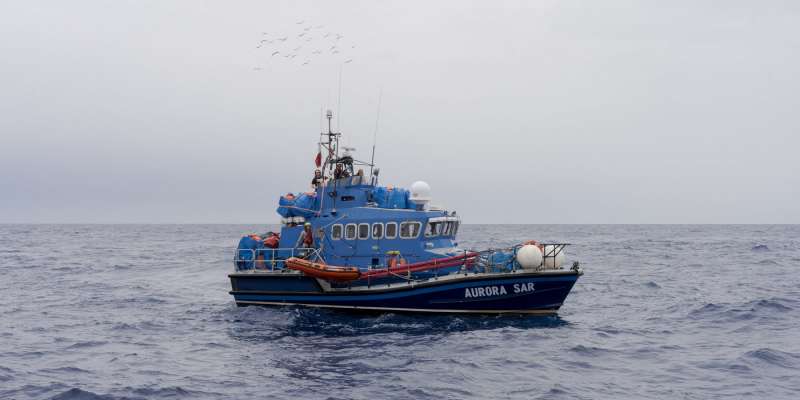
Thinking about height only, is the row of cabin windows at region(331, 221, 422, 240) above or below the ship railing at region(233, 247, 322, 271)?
above

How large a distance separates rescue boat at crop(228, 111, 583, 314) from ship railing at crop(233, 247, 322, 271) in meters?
0.04

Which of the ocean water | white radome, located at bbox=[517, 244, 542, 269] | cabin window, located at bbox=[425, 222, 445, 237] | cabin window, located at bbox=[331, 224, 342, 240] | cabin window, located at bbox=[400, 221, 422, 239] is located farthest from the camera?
cabin window, located at bbox=[331, 224, 342, 240]

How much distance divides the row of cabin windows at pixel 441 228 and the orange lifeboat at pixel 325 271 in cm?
286

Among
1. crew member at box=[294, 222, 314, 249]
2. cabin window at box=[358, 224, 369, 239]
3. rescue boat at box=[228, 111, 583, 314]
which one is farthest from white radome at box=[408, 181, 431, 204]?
crew member at box=[294, 222, 314, 249]

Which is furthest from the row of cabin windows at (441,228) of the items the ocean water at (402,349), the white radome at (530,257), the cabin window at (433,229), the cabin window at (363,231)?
the white radome at (530,257)

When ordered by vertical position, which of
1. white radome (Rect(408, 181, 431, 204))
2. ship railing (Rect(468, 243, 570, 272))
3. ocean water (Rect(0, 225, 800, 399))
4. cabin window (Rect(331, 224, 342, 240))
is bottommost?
ocean water (Rect(0, 225, 800, 399))

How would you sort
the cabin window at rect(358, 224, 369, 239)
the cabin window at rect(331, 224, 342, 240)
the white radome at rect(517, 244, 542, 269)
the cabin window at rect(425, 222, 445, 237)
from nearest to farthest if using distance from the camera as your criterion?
the white radome at rect(517, 244, 542, 269)
the cabin window at rect(425, 222, 445, 237)
the cabin window at rect(358, 224, 369, 239)
the cabin window at rect(331, 224, 342, 240)

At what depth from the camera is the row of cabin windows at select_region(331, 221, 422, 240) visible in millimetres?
21922

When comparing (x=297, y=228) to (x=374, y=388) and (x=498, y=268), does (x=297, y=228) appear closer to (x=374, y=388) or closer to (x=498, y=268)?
(x=498, y=268)

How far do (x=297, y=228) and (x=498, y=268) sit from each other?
7.20m

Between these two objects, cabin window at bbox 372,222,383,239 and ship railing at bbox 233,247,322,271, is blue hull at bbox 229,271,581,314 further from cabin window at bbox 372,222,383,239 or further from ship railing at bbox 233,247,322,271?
cabin window at bbox 372,222,383,239

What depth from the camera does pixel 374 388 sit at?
1370 cm

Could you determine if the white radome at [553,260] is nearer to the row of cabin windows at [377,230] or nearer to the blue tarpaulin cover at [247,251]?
the row of cabin windows at [377,230]

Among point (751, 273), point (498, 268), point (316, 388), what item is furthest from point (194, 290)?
point (751, 273)
